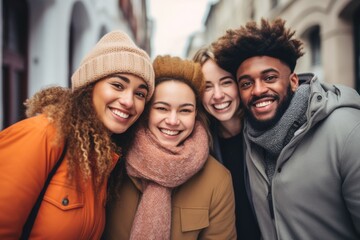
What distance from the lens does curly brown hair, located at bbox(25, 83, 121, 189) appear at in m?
1.67

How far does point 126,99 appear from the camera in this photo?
6.24 feet

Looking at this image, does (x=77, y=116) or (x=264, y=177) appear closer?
(x=77, y=116)

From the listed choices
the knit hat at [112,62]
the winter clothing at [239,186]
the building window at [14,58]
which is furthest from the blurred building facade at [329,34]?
the knit hat at [112,62]

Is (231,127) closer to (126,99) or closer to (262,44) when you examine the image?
(262,44)

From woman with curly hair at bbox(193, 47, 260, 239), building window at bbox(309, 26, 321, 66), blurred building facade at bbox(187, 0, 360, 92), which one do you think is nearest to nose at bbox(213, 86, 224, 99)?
woman with curly hair at bbox(193, 47, 260, 239)

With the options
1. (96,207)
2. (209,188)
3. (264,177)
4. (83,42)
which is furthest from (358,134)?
(83,42)

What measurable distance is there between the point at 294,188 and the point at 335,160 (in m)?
0.31

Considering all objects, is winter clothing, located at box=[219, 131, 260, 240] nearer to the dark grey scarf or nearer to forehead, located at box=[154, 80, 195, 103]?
the dark grey scarf

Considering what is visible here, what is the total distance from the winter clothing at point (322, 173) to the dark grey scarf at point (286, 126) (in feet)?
0.12

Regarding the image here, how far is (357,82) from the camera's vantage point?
8.77 m

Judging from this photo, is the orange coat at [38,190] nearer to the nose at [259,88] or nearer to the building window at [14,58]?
the nose at [259,88]

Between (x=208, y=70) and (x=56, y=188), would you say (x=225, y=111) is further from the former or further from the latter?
(x=56, y=188)

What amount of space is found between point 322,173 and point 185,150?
95 cm

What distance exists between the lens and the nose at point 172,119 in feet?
7.25
